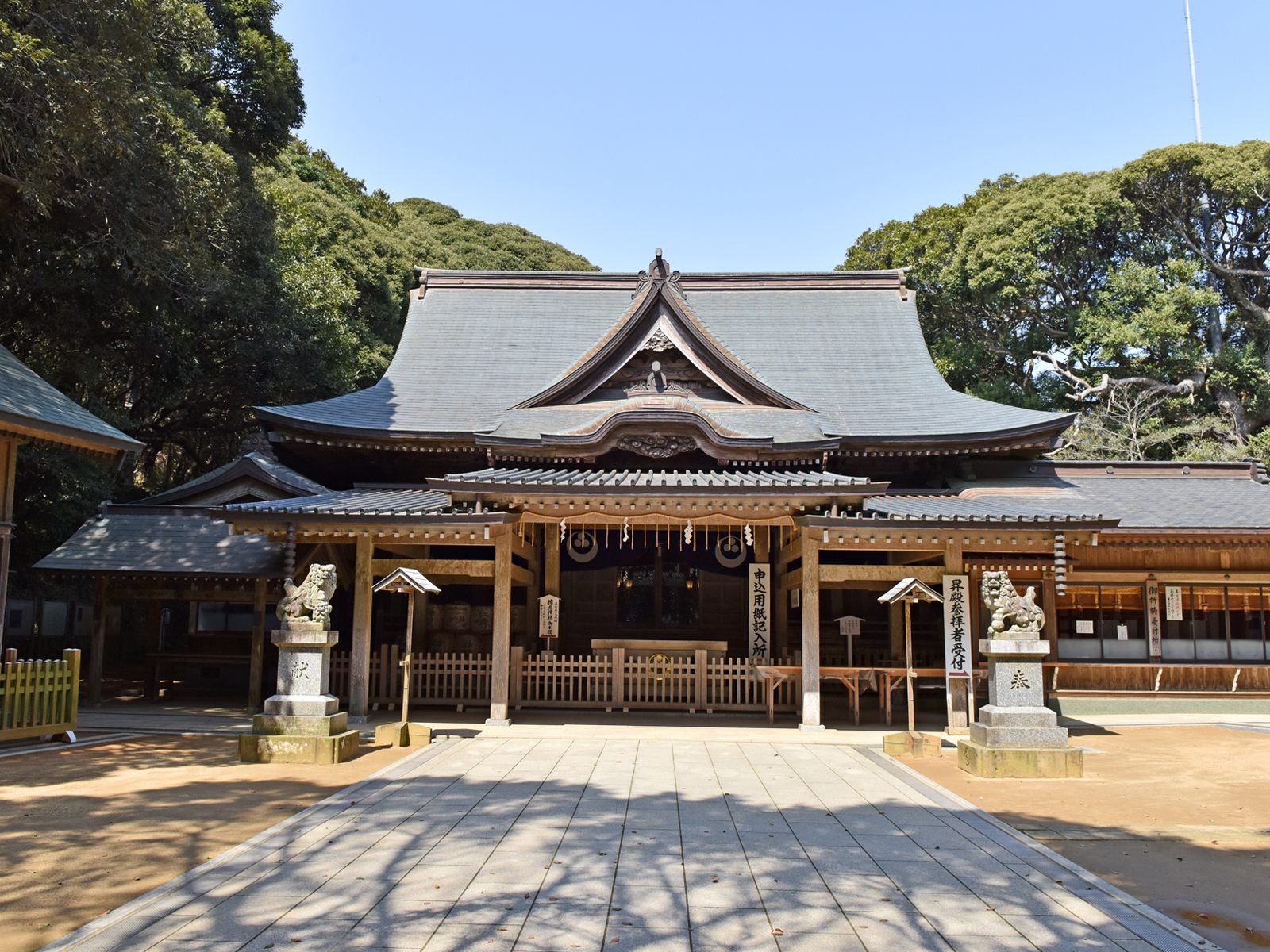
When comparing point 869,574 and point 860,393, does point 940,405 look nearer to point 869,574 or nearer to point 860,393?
point 860,393

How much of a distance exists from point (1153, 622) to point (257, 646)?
649 inches

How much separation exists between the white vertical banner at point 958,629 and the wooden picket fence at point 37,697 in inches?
483

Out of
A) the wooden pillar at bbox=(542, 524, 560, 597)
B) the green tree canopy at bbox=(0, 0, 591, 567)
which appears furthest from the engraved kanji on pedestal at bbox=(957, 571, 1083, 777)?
the green tree canopy at bbox=(0, 0, 591, 567)

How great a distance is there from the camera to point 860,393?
18.4 meters

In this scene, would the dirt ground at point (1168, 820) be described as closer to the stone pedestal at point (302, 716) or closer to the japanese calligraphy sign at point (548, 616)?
the stone pedestal at point (302, 716)

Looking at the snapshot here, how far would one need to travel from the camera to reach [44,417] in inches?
448

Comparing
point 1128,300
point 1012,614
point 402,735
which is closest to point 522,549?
point 402,735

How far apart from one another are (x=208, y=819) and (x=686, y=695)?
329 inches

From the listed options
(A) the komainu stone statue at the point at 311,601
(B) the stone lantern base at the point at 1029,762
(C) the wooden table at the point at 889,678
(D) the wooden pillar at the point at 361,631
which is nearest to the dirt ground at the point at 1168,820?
(B) the stone lantern base at the point at 1029,762

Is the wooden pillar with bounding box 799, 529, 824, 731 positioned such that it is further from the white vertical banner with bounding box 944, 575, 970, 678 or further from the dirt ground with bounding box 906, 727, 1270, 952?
the dirt ground with bounding box 906, 727, 1270, 952

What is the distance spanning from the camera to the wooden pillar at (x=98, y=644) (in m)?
14.9

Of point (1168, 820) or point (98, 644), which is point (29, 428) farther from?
point (1168, 820)

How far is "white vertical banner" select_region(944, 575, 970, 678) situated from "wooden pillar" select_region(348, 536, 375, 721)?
8.88 metres

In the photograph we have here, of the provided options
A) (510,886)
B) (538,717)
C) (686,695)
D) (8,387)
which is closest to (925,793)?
(510,886)
